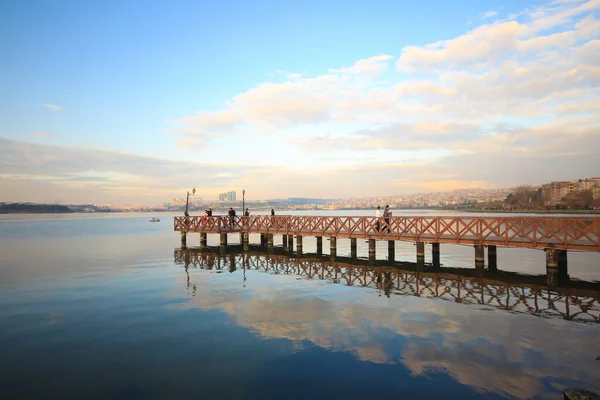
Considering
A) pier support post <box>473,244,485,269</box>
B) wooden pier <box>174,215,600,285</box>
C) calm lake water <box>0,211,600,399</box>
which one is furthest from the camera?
pier support post <box>473,244,485,269</box>

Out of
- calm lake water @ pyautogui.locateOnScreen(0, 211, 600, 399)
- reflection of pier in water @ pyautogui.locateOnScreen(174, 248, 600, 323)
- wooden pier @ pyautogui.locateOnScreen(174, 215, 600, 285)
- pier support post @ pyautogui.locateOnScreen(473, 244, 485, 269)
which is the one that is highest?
wooden pier @ pyautogui.locateOnScreen(174, 215, 600, 285)

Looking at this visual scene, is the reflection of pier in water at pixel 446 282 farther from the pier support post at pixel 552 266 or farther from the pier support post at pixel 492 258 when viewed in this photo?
the pier support post at pixel 492 258

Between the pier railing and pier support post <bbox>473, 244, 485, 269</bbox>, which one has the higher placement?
the pier railing

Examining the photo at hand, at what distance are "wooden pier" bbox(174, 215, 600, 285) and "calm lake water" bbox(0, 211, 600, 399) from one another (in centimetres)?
198

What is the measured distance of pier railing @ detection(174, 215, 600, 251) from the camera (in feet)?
60.4

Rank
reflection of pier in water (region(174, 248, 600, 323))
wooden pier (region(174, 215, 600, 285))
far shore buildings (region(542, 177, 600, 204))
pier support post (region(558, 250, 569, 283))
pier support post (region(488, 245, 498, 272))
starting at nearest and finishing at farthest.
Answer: reflection of pier in water (region(174, 248, 600, 323))
wooden pier (region(174, 215, 600, 285))
pier support post (region(558, 250, 569, 283))
pier support post (region(488, 245, 498, 272))
far shore buildings (region(542, 177, 600, 204))

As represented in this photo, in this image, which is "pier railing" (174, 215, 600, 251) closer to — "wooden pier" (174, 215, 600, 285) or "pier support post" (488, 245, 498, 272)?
"wooden pier" (174, 215, 600, 285)

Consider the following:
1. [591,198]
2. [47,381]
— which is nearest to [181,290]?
[47,381]

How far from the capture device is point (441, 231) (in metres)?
22.6

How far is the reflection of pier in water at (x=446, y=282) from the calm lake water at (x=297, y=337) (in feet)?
0.39

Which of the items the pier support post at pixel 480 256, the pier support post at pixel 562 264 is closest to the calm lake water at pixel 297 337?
the pier support post at pixel 562 264

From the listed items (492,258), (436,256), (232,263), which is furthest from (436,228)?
(232,263)

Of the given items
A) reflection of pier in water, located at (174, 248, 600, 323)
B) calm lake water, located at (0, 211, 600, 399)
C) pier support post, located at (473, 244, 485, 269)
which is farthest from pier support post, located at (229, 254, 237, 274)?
pier support post, located at (473, 244, 485, 269)

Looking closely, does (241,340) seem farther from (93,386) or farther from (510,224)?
(510,224)
